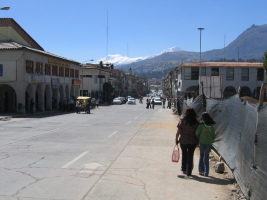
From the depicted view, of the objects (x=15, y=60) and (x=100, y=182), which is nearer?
(x=100, y=182)

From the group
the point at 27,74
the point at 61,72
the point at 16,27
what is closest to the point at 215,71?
the point at 61,72

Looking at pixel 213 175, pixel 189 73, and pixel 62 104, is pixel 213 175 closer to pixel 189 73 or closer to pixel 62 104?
pixel 62 104

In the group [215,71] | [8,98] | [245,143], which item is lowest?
[245,143]

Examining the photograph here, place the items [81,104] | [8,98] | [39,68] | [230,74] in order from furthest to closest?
[230,74] → [81,104] → [8,98] → [39,68]

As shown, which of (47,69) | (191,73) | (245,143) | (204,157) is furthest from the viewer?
(191,73)

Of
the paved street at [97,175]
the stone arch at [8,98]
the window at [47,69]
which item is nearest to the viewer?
the paved street at [97,175]

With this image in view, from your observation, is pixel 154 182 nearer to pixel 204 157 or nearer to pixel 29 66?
pixel 204 157

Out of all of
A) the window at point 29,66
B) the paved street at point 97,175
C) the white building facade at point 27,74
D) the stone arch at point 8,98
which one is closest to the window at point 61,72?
the white building facade at point 27,74

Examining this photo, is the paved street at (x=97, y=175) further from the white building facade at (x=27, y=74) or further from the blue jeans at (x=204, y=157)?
the white building facade at (x=27, y=74)

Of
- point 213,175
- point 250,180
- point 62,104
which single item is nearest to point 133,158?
point 213,175

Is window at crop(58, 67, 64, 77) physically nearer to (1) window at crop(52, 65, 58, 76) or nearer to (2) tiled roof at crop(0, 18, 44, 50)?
(1) window at crop(52, 65, 58, 76)

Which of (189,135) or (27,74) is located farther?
(27,74)

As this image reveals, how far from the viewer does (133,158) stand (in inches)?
434

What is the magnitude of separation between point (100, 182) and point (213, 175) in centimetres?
302
